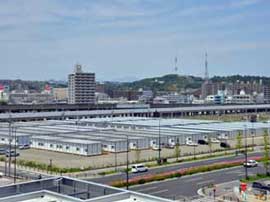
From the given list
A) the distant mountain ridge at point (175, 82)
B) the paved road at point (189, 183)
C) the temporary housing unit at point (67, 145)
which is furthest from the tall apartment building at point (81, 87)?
the distant mountain ridge at point (175, 82)

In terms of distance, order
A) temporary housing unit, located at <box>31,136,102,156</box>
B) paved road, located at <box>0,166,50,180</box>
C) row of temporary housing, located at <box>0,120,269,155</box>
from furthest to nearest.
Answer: row of temporary housing, located at <box>0,120,269,155</box> → temporary housing unit, located at <box>31,136,102,156</box> → paved road, located at <box>0,166,50,180</box>

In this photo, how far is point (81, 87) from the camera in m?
58.8

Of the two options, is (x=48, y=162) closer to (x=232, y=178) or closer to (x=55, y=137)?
(x=55, y=137)

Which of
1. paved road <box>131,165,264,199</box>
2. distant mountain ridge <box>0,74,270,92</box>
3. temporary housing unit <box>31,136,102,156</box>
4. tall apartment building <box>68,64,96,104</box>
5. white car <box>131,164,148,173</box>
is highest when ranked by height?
distant mountain ridge <box>0,74,270,92</box>

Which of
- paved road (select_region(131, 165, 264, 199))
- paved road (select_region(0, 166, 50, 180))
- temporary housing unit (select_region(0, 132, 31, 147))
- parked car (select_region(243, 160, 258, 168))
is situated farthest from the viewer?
temporary housing unit (select_region(0, 132, 31, 147))

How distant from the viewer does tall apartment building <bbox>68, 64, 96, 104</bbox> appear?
58.3m

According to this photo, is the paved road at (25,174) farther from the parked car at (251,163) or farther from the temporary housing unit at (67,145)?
the parked car at (251,163)

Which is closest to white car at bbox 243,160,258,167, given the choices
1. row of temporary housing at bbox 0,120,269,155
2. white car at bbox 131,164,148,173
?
white car at bbox 131,164,148,173

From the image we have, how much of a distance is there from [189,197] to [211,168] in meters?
4.13

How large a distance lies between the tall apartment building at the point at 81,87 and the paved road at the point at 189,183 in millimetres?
43038

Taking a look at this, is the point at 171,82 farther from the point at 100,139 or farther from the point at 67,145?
the point at 67,145

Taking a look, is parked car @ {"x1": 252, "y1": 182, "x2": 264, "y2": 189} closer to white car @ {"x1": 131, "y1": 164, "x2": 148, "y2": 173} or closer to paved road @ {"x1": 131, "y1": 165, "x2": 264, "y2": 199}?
paved road @ {"x1": 131, "y1": 165, "x2": 264, "y2": 199}

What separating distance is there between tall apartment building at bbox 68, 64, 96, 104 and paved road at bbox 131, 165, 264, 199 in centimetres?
4304

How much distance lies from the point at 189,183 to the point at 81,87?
149ft
